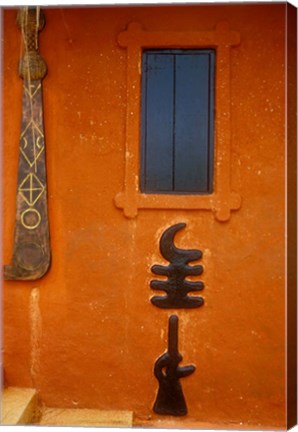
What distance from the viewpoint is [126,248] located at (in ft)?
13.1

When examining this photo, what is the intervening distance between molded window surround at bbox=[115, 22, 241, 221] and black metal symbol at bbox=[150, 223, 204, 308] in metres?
0.25

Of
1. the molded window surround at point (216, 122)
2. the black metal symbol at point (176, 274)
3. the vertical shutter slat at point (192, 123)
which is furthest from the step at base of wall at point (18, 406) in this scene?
the vertical shutter slat at point (192, 123)

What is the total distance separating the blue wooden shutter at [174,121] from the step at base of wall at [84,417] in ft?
5.84

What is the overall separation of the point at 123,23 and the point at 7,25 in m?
0.95

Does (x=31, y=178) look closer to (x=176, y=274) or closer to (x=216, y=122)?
(x=176, y=274)

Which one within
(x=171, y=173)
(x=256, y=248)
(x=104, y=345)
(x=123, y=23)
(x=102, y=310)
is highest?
(x=123, y=23)

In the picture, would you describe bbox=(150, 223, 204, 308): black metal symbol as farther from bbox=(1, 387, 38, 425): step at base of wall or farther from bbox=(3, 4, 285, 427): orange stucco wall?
bbox=(1, 387, 38, 425): step at base of wall

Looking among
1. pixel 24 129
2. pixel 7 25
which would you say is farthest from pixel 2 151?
pixel 7 25

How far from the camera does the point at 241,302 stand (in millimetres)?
3936

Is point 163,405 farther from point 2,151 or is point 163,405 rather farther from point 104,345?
point 2,151

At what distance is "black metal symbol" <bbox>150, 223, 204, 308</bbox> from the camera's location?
12.9 feet

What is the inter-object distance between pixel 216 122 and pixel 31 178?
1543mm

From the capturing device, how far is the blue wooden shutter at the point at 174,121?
4.01 metres

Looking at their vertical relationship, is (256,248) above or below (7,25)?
below
